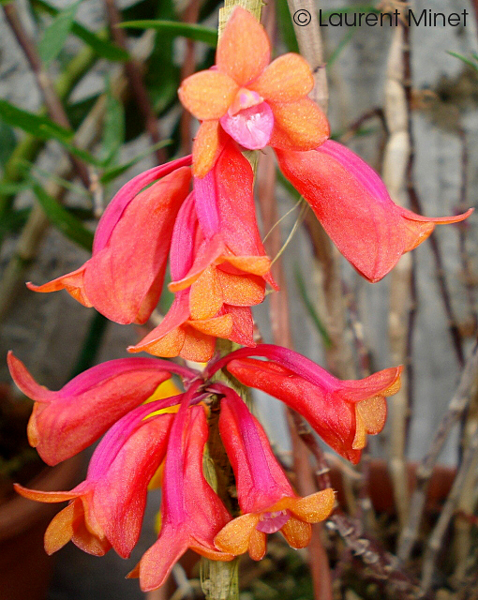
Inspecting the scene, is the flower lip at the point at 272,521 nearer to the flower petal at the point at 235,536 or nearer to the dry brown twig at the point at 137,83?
the flower petal at the point at 235,536

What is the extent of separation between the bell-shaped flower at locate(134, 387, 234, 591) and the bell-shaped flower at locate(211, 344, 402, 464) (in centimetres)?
3

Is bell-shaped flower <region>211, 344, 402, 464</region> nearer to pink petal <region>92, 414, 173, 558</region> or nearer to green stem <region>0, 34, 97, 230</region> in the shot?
pink petal <region>92, 414, 173, 558</region>

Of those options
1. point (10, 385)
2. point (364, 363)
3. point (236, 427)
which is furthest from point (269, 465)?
point (10, 385)

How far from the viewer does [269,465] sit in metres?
0.23

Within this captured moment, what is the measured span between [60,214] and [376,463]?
473 mm

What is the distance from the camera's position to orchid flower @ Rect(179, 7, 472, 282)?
0.17 m

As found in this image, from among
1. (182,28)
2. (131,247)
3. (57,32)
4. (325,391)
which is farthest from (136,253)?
(57,32)

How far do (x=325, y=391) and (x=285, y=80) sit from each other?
127 mm

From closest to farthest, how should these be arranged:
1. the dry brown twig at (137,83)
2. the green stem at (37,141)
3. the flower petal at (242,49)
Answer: the flower petal at (242,49) → the dry brown twig at (137,83) → the green stem at (37,141)

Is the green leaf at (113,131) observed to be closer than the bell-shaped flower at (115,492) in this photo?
No

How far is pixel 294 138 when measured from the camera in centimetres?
20

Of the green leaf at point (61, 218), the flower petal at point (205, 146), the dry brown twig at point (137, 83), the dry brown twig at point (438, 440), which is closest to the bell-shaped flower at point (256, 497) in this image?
the flower petal at point (205, 146)

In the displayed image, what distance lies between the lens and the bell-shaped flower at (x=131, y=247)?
229mm

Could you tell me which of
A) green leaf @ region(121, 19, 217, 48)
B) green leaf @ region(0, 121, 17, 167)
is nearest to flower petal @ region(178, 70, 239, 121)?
green leaf @ region(121, 19, 217, 48)
